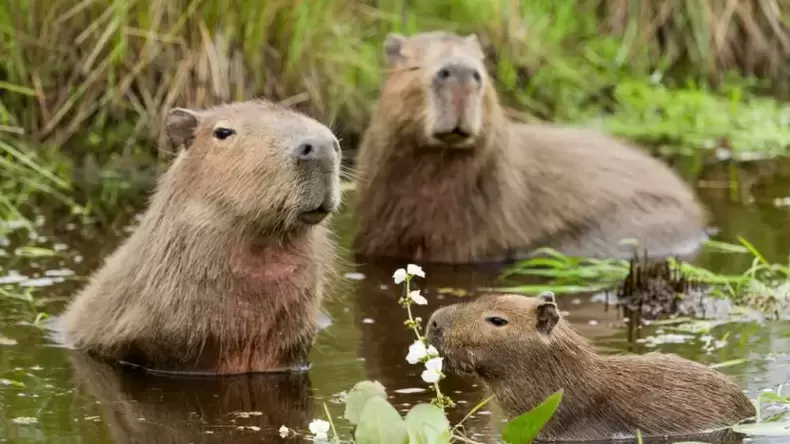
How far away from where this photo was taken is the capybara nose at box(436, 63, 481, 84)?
8.34 meters

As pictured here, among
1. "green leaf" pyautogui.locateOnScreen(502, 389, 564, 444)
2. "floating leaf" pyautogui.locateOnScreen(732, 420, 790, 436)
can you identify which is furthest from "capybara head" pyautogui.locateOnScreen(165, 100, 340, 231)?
"floating leaf" pyautogui.locateOnScreen(732, 420, 790, 436)

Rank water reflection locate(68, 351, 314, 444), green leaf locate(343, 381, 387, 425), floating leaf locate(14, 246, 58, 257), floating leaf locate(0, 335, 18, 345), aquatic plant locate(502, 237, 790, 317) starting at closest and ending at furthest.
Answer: green leaf locate(343, 381, 387, 425) < water reflection locate(68, 351, 314, 444) < floating leaf locate(0, 335, 18, 345) < aquatic plant locate(502, 237, 790, 317) < floating leaf locate(14, 246, 58, 257)

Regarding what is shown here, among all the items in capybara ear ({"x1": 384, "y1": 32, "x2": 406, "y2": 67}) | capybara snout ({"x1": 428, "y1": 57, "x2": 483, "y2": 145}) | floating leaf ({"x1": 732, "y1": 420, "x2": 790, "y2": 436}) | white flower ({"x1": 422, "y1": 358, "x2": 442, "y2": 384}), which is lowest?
floating leaf ({"x1": 732, "y1": 420, "x2": 790, "y2": 436})

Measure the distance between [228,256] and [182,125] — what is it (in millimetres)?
538

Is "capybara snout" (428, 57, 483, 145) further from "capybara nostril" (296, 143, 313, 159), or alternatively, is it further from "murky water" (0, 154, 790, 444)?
"capybara nostril" (296, 143, 313, 159)

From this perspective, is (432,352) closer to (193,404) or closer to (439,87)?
(193,404)

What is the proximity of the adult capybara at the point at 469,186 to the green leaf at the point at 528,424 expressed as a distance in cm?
360

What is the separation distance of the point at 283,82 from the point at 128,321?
4700mm

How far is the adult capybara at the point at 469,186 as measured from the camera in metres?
8.48

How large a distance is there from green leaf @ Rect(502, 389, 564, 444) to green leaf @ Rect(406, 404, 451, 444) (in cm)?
19

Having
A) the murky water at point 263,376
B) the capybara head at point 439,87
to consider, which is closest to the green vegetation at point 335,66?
the capybara head at point 439,87

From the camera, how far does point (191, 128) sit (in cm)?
634

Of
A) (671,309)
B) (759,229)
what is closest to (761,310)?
(671,309)

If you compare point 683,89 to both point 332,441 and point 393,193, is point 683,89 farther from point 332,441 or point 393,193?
point 332,441
